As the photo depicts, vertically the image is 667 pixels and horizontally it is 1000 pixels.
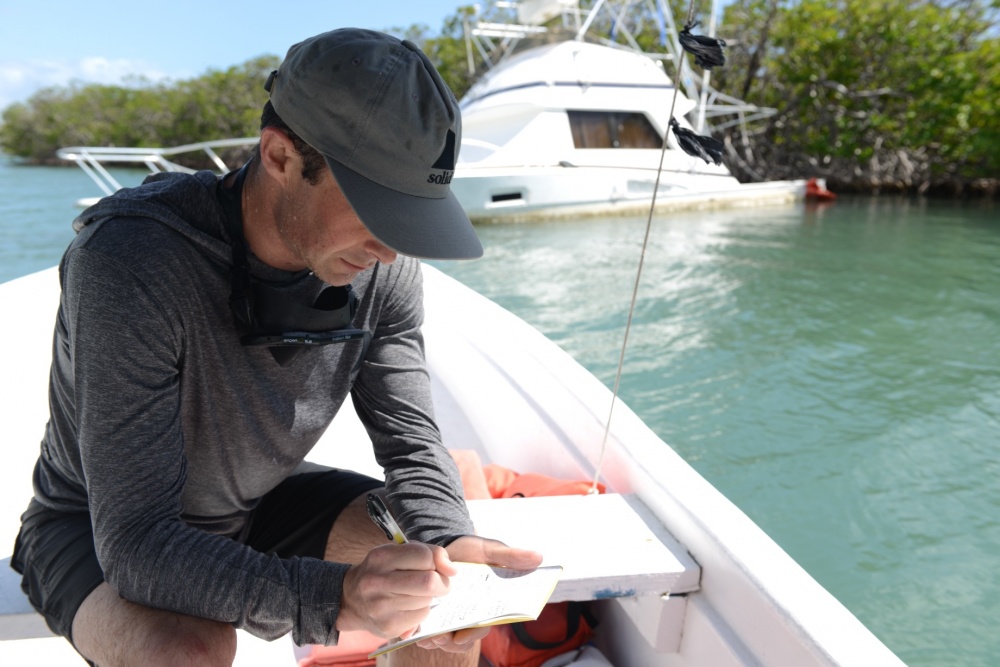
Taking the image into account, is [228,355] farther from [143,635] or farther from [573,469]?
[573,469]

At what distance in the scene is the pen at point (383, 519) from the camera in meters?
0.95

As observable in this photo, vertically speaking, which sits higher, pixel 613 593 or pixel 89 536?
pixel 89 536

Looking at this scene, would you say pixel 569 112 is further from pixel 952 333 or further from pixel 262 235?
pixel 262 235

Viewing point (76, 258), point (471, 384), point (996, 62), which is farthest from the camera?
point (996, 62)

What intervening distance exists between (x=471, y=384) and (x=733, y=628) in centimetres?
127

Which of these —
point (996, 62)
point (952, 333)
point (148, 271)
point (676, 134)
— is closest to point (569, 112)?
point (952, 333)

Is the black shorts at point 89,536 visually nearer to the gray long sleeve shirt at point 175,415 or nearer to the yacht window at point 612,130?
the gray long sleeve shirt at point 175,415

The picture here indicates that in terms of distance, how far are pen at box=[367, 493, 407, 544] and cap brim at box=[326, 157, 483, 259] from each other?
0.37m

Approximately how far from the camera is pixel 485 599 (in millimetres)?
922

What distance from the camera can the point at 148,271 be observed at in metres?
0.83

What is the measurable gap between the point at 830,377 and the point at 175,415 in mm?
3765

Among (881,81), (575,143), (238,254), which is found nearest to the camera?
(238,254)

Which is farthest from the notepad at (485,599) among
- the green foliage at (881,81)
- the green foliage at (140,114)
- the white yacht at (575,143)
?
the green foliage at (140,114)

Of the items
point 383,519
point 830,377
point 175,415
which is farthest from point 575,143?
point 175,415
